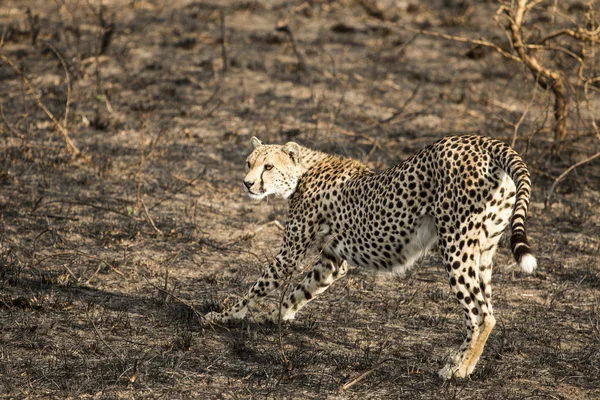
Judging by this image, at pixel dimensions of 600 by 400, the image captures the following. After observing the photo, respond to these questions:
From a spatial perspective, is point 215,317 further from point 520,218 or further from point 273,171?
point 520,218

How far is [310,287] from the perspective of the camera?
5895 mm

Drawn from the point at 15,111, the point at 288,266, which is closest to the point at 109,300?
the point at 288,266

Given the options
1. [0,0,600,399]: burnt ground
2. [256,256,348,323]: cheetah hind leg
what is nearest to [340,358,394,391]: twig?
[0,0,600,399]: burnt ground

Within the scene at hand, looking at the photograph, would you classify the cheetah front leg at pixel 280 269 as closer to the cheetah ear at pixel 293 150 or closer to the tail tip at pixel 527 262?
the cheetah ear at pixel 293 150

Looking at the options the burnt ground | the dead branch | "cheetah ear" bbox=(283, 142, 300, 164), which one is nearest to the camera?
the burnt ground

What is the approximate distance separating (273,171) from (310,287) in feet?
2.77

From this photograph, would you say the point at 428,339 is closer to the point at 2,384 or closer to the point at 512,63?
the point at 2,384

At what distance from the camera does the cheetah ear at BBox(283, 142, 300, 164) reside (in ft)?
19.5

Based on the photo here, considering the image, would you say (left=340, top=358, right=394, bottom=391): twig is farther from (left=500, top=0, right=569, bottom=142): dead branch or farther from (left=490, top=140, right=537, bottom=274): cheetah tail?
(left=500, top=0, right=569, bottom=142): dead branch

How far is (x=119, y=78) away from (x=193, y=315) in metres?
6.76

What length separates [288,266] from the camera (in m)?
5.77

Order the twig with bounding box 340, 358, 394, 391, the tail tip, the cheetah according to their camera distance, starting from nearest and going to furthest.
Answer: the tail tip < the twig with bounding box 340, 358, 394, 391 < the cheetah

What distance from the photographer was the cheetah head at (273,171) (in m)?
5.83

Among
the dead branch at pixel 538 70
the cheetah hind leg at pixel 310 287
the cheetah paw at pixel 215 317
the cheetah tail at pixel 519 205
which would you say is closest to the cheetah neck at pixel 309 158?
the cheetah hind leg at pixel 310 287
